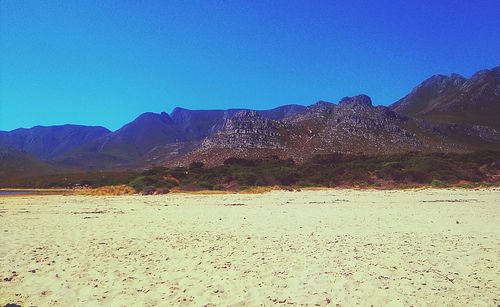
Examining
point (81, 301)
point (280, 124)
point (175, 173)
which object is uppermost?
point (280, 124)

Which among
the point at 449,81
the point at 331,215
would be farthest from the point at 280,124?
the point at 449,81

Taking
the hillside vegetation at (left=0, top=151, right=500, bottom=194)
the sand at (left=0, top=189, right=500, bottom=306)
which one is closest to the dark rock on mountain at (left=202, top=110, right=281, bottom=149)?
the hillside vegetation at (left=0, top=151, right=500, bottom=194)

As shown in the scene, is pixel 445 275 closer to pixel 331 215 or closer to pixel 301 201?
pixel 331 215

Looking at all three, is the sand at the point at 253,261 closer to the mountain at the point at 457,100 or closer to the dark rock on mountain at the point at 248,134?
the dark rock on mountain at the point at 248,134

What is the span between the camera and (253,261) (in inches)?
359

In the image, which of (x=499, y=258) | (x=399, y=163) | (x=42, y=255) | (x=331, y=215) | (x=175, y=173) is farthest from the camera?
(x=175, y=173)

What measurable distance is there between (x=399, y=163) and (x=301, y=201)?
19.1 meters

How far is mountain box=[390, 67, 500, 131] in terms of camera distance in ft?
350

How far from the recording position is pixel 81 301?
6.88 meters

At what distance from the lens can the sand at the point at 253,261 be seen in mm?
6961

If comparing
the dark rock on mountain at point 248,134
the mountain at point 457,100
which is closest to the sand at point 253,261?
the dark rock on mountain at point 248,134

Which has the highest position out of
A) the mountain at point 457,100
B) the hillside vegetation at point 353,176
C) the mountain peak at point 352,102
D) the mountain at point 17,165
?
the mountain at point 457,100

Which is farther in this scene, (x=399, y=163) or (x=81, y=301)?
(x=399, y=163)

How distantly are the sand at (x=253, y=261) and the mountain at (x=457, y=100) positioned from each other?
88.4 metres
